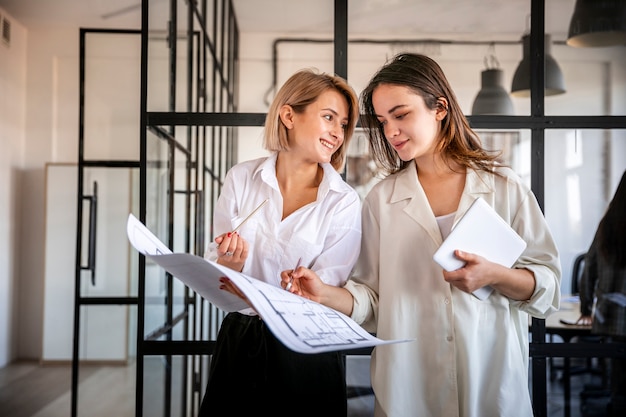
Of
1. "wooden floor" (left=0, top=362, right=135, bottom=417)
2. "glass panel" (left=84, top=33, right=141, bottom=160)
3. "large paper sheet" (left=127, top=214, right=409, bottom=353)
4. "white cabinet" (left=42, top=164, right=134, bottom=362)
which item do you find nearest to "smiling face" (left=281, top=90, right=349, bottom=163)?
"large paper sheet" (left=127, top=214, right=409, bottom=353)

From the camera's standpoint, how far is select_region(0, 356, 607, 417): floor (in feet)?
7.29

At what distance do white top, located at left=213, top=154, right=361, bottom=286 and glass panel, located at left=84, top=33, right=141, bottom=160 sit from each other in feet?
10.4

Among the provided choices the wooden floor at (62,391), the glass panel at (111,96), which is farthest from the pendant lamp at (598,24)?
the wooden floor at (62,391)

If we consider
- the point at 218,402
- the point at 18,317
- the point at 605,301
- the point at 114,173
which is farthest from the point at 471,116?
the point at 18,317

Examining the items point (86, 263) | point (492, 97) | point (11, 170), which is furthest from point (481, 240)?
point (11, 170)

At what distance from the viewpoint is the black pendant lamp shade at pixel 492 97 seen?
2.18m

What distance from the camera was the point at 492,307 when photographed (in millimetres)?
1506

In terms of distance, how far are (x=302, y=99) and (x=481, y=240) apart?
25.5 inches

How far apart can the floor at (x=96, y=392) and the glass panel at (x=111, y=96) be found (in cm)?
181

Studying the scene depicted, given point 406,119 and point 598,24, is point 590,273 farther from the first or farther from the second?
point 406,119

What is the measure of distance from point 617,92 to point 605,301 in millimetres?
761

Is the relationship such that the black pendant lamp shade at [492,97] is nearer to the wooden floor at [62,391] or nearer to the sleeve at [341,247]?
the sleeve at [341,247]

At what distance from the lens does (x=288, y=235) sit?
63.3 inches

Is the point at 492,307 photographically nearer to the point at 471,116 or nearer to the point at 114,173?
the point at 471,116
